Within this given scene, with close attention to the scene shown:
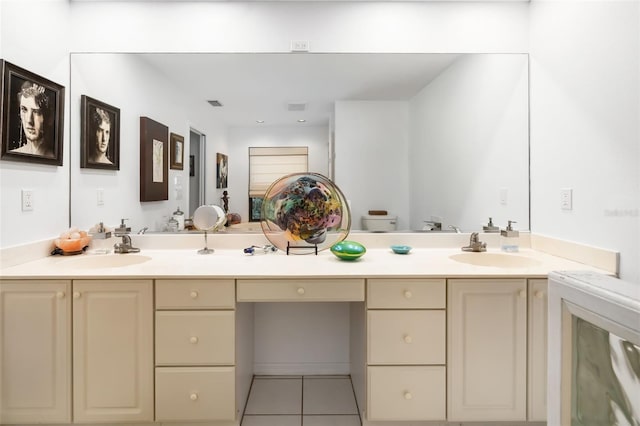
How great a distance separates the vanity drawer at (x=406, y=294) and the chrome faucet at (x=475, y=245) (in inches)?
24.9

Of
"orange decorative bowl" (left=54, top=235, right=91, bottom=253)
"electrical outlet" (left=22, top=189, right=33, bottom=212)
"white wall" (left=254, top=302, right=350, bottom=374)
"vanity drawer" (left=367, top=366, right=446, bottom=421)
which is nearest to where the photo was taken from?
"vanity drawer" (left=367, top=366, right=446, bottom=421)

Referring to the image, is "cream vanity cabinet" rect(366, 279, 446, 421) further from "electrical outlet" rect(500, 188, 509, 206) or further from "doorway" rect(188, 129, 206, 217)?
"doorway" rect(188, 129, 206, 217)

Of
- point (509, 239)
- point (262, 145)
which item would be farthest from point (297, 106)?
point (509, 239)

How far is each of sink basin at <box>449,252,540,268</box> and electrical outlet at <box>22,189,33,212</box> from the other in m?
2.17

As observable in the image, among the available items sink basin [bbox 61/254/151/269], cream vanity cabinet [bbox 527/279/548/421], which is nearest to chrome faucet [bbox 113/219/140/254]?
sink basin [bbox 61/254/151/269]

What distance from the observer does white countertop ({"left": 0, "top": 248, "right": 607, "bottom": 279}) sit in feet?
4.84

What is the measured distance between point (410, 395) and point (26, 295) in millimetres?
1682

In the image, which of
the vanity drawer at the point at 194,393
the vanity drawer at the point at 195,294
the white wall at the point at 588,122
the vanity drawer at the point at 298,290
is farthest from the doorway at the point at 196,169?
the white wall at the point at 588,122

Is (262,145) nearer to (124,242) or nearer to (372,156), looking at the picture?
(372,156)

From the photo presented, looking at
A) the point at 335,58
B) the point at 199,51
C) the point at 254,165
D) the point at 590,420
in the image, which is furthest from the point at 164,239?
the point at 590,420

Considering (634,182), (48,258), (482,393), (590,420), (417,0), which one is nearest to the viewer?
(590,420)

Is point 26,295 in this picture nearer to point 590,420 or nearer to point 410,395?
point 410,395

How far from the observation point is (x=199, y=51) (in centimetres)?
206

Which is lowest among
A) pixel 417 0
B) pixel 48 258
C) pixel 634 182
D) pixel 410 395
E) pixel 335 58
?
pixel 410 395
